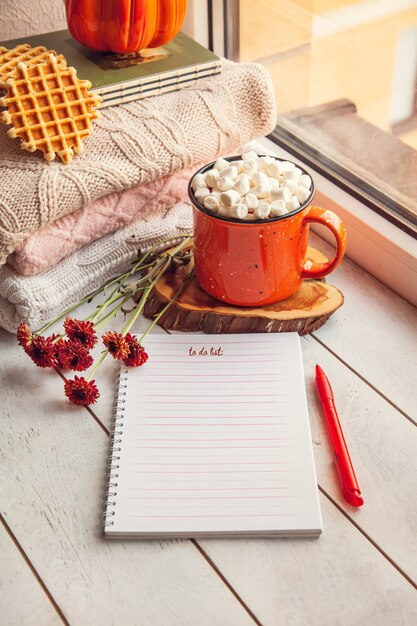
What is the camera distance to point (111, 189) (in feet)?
2.75

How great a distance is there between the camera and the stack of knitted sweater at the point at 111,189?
2.61 feet

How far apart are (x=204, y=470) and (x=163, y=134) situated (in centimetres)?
40

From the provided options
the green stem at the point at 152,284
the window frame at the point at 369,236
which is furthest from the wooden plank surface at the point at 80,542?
the window frame at the point at 369,236

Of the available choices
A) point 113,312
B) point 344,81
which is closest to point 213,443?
point 113,312

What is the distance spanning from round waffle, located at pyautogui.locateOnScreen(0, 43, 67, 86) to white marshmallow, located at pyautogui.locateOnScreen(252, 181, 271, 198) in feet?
0.92

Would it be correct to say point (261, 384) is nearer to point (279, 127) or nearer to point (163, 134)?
point (163, 134)

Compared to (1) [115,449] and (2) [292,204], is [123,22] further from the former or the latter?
(1) [115,449]

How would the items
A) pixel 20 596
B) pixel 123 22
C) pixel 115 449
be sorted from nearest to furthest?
pixel 20 596, pixel 115 449, pixel 123 22

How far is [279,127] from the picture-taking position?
1151 millimetres

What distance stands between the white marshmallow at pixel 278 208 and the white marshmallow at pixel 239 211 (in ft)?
0.10

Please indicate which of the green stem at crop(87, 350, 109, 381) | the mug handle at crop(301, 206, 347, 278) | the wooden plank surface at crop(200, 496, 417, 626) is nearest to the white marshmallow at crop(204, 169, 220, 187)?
the mug handle at crop(301, 206, 347, 278)

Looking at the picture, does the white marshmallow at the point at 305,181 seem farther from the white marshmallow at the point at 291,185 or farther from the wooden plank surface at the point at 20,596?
the wooden plank surface at the point at 20,596

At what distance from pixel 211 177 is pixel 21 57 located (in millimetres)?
278

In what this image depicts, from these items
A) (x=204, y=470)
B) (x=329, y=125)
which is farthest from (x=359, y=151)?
(x=204, y=470)
